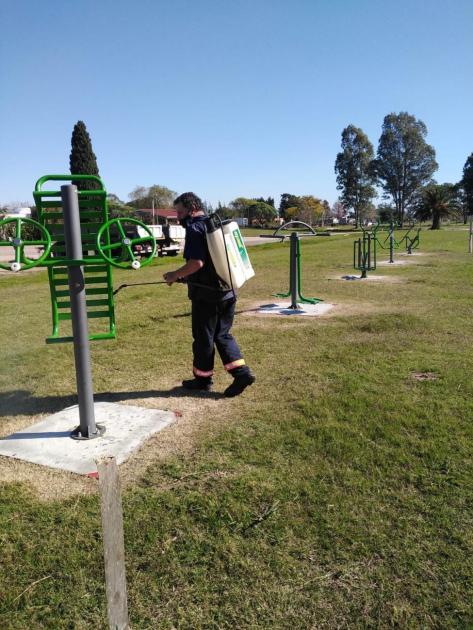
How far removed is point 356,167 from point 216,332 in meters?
78.9

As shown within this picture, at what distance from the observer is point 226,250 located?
397cm

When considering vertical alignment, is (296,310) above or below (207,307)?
below

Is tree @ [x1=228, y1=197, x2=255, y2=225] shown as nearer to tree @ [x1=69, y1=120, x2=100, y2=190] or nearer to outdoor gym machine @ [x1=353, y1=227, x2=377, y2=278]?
tree @ [x1=69, y1=120, x2=100, y2=190]

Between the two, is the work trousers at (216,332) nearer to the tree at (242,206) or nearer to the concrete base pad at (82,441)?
the concrete base pad at (82,441)

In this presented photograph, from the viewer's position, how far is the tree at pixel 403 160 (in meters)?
70.6

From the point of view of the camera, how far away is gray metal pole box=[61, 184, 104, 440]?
10.7 feet

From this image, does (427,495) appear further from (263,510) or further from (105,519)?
(105,519)

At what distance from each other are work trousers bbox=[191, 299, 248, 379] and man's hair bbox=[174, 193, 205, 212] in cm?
74

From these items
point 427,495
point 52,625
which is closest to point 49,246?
point 52,625

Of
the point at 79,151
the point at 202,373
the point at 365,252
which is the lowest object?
the point at 202,373

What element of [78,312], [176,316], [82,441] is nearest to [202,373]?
[82,441]

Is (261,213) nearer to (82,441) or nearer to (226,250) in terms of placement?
(226,250)

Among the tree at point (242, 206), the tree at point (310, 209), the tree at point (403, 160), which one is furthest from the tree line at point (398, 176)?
the tree at point (242, 206)

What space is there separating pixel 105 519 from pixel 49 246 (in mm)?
2056
